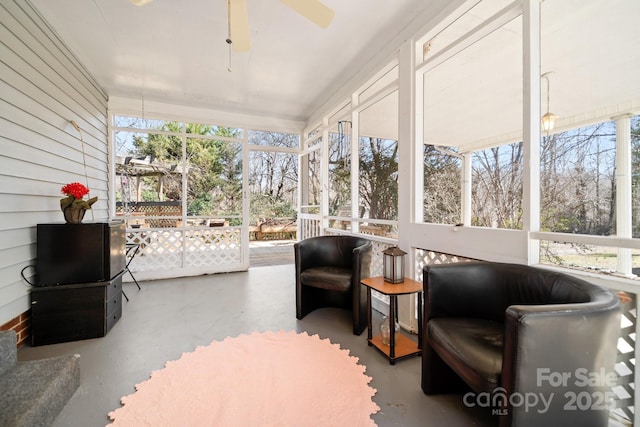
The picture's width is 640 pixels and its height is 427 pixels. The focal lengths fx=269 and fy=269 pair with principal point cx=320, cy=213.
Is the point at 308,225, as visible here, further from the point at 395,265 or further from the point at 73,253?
the point at 73,253

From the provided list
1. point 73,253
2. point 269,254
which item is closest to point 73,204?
point 73,253

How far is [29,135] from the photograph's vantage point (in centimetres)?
231

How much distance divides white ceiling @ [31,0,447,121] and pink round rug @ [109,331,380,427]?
2881 millimetres

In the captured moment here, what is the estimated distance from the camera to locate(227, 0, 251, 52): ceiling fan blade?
183 centimetres

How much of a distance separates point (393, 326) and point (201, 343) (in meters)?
1.60

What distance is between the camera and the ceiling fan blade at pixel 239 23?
1830mm

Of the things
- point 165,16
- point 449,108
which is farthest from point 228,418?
point 449,108

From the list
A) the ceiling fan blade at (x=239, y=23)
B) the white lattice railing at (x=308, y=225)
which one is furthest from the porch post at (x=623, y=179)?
the white lattice railing at (x=308, y=225)

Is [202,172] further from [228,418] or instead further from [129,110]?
[228,418]

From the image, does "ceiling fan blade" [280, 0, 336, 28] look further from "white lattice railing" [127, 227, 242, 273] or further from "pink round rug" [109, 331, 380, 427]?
"white lattice railing" [127, 227, 242, 273]

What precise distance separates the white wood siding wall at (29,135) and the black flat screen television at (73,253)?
11cm

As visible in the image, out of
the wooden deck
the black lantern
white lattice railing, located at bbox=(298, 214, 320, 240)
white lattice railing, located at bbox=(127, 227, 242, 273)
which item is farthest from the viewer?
the wooden deck

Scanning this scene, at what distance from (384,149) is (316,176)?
1839mm

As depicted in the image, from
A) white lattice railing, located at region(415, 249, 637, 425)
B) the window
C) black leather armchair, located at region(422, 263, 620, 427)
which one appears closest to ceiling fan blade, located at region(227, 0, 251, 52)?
the window
